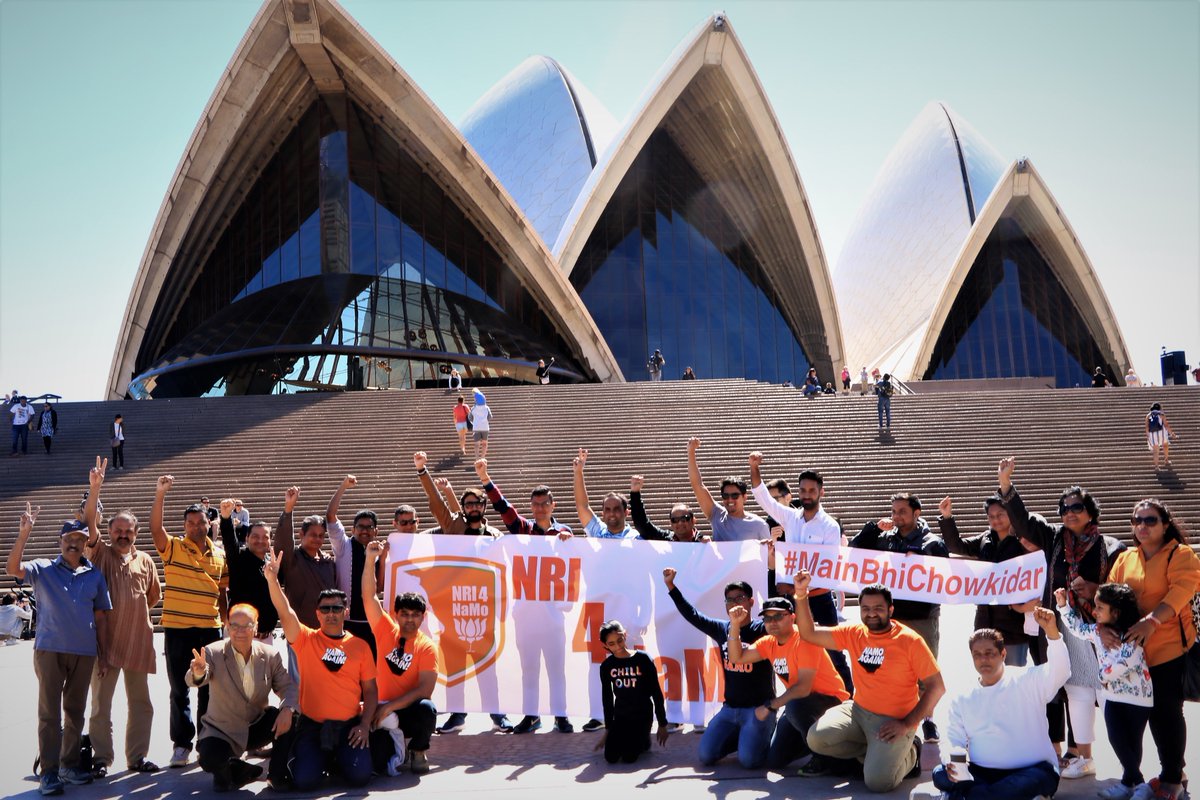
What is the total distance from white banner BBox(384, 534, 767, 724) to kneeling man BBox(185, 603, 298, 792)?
122 cm

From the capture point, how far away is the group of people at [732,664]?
4.53m

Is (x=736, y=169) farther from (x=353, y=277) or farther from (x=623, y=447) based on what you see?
(x=623, y=447)

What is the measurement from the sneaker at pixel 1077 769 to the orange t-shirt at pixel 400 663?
3292 millimetres

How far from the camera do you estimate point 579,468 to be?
23.4 feet

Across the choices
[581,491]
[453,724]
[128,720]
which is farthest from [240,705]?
[581,491]

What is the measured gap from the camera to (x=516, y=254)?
96.4 ft

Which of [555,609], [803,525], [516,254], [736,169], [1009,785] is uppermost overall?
[736,169]

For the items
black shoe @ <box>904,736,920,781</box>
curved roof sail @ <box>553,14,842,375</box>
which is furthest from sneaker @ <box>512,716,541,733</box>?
curved roof sail @ <box>553,14,842,375</box>

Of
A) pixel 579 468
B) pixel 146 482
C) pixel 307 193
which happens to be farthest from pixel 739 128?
pixel 579 468

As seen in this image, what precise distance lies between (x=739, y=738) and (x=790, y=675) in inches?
17.0

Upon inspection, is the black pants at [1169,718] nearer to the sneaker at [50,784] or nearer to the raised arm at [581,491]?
the raised arm at [581,491]

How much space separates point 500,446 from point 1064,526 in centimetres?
1163

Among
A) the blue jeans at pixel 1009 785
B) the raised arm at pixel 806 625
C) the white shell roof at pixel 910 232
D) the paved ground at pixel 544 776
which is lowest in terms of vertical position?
the paved ground at pixel 544 776

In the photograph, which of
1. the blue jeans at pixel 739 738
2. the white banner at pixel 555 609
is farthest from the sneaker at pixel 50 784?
the blue jeans at pixel 739 738
